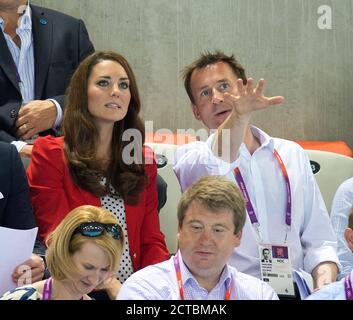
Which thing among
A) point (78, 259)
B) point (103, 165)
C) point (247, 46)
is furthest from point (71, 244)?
point (247, 46)

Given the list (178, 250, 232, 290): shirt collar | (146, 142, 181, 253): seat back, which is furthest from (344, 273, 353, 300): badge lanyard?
(146, 142, 181, 253): seat back

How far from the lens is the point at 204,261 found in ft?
8.41

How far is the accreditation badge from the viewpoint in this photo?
9.45 feet

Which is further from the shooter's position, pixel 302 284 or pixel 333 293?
pixel 302 284

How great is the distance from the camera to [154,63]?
4617 mm

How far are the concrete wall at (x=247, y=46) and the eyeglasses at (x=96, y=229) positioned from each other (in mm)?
2154

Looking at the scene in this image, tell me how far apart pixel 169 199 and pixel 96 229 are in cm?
143

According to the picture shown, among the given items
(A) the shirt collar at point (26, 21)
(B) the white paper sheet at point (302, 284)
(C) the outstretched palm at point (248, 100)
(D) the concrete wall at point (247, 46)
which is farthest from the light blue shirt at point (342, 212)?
(A) the shirt collar at point (26, 21)

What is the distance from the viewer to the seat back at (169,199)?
12.5 feet

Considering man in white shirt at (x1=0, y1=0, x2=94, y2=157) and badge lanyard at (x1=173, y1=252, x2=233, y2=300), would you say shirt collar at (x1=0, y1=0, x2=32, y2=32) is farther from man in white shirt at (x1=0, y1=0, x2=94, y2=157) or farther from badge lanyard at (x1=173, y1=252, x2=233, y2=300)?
badge lanyard at (x1=173, y1=252, x2=233, y2=300)

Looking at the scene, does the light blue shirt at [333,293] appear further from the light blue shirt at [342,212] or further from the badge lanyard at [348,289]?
the light blue shirt at [342,212]

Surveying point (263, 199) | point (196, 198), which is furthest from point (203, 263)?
point (263, 199)

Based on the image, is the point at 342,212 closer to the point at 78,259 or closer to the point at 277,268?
the point at 277,268
